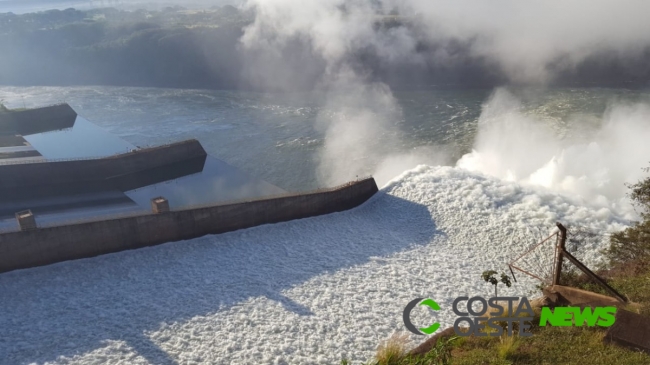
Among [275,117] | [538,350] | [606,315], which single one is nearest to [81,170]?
[275,117]

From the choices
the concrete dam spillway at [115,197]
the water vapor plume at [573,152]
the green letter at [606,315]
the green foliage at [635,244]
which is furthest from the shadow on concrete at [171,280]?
the water vapor plume at [573,152]

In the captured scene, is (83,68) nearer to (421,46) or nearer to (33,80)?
(33,80)

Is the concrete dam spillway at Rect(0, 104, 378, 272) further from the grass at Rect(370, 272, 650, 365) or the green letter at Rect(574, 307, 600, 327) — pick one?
the green letter at Rect(574, 307, 600, 327)

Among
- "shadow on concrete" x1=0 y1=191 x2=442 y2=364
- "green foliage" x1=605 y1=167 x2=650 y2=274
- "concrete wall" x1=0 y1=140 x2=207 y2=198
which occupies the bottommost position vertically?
"green foliage" x1=605 y1=167 x2=650 y2=274

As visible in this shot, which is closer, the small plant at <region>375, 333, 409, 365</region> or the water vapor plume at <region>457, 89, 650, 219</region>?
the small plant at <region>375, 333, 409, 365</region>

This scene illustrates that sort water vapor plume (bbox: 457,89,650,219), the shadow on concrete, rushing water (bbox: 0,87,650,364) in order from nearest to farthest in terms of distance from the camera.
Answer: rushing water (bbox: 0,87,650,364), the shadow on concrete, water vapor plume (bbox: 457,89,650,219)

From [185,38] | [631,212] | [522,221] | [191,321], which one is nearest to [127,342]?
[191,321]

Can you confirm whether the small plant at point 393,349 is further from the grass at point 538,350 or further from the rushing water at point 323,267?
the rushing water at point 323,267

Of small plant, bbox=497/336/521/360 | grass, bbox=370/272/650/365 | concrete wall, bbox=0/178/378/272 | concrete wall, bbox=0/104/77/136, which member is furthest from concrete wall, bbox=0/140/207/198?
small plant, bbox=497/336/521/360
